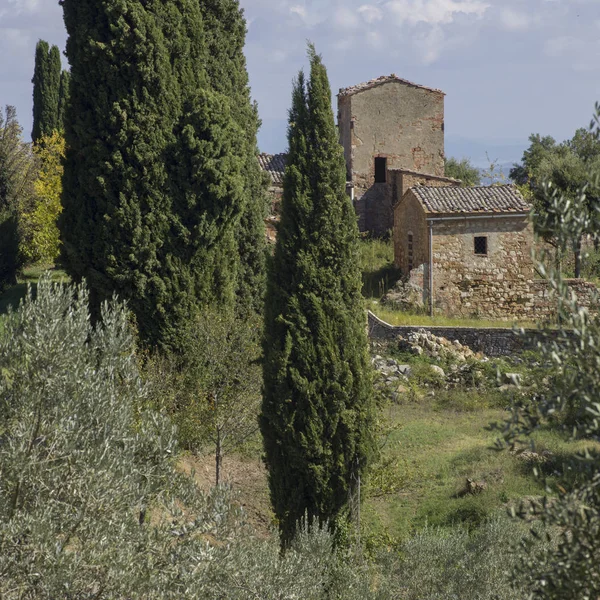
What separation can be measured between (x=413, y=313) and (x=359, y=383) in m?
15.4

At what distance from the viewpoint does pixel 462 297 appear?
28.7 metres

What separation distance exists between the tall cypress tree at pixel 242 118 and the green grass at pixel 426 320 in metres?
6.78

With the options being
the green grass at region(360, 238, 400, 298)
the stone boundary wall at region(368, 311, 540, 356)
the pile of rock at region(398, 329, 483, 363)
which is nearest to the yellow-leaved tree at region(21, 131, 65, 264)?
the green grass at region(360, 238, 400, 298)

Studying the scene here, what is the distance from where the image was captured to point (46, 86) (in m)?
39.2

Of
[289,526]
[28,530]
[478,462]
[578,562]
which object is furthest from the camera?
[478,462]

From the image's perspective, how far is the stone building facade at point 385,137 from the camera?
Answer: 1423 inches

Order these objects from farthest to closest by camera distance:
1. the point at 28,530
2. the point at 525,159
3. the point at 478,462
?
the point at 525,159 → the point at 478,462 → the point at 28,530

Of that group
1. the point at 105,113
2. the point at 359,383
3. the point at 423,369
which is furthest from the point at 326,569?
the point at 423,369

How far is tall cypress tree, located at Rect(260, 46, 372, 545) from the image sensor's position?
12.5 meters

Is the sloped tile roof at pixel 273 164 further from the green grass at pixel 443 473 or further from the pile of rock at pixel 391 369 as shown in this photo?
the green grass at pixel 443 473

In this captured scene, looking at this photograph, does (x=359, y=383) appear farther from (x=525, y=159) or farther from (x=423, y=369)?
(x=525, y=159)

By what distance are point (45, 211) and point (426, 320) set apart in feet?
49.2

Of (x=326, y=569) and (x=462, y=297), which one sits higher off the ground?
(x=462, y=297)

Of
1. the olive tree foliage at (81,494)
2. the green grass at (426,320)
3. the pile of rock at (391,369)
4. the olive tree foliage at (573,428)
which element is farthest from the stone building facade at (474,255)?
the olive tree foliage at (573,428)
